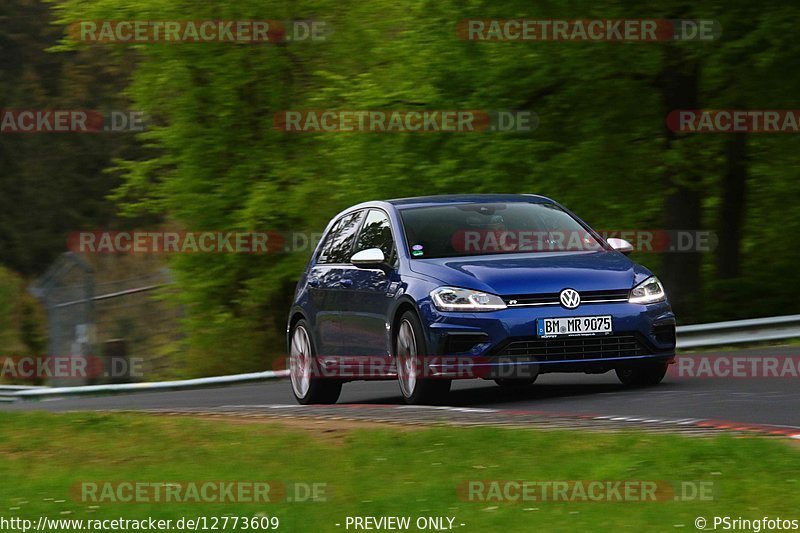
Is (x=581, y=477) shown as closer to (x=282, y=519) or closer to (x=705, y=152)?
(x=282, y=519)

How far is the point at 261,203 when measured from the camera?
3284 centimetres

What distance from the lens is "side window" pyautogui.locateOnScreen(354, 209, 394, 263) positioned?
13.5 meters

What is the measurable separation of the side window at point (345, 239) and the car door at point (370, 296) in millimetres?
143

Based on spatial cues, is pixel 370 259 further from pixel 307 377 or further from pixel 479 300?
pixel 307 377

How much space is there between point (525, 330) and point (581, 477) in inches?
164

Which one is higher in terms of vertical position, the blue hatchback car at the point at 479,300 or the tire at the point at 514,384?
the blue hatchback car at the point at 479,300

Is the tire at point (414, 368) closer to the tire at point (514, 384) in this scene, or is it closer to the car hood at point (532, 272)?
the car hood at point (532, 272)

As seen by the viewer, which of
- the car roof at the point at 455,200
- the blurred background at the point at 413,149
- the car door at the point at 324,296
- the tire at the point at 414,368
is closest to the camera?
the tire at the point at 414,368

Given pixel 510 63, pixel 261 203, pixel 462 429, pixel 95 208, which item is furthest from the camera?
pixel 95 208

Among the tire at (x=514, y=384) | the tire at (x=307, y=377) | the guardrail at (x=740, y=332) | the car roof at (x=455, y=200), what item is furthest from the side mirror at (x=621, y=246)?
the guardrail at (x=740, y=332)

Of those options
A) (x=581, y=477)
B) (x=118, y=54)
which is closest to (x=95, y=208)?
(x=118, y=54)

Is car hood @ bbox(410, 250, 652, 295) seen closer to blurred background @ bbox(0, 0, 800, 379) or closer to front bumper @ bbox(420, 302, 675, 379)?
front bumper @ bbox(420, 302, 675, 379)

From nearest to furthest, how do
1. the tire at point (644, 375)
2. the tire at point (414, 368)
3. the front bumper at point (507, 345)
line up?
the front bumper at point (507, 345), the tire at point (414, 368), the tire at point (644, 375)

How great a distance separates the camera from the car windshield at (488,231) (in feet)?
43.3
